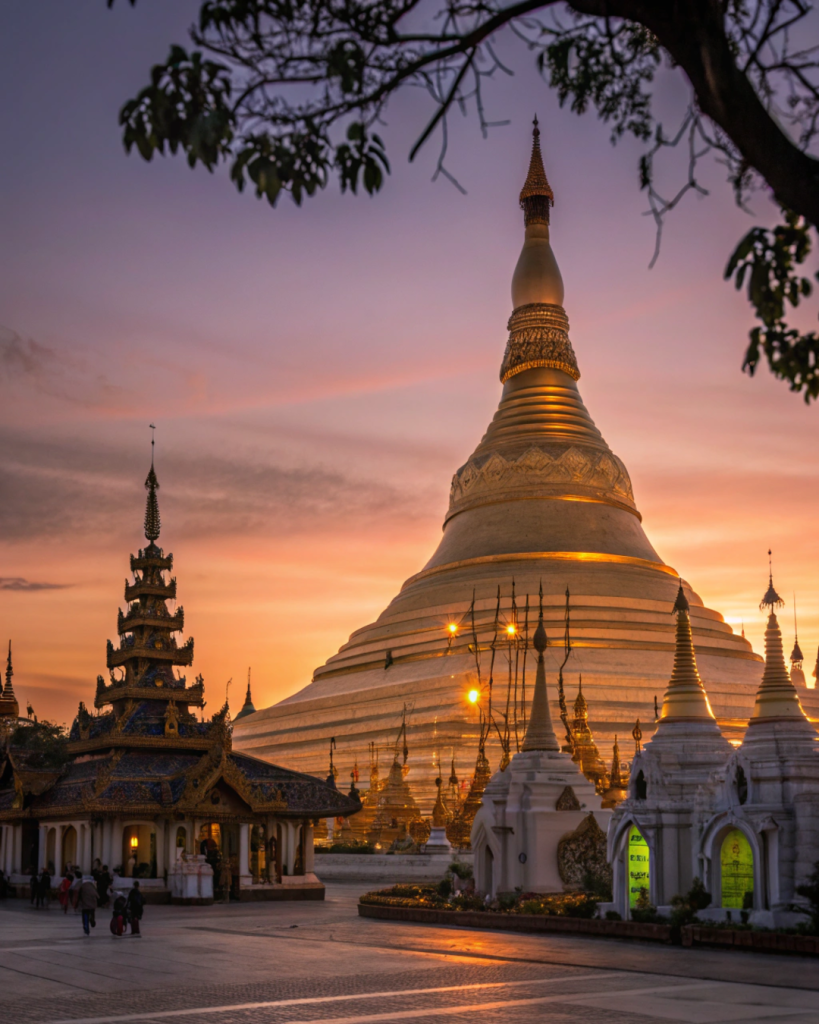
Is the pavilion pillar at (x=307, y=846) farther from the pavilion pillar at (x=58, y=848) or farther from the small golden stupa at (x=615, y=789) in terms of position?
the small golden stupa at (x=615, y=789)

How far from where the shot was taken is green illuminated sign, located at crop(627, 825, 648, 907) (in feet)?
70.7

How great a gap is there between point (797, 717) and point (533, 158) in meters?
46.9

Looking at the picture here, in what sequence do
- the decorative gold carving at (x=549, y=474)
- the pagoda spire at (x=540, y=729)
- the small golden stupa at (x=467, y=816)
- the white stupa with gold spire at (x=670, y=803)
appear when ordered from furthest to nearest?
the decorative gold carving at (x=549, y=474), the small golden stupa at (x=467, y=816), the pagoda spire at (x=540, y=729), the white stupa with gold spire at (x=670, y=803)

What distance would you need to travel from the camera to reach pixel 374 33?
6441mm

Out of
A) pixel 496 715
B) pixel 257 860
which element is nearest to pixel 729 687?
pixel 496 715

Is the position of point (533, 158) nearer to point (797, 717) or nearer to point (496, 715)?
point (496, 715)

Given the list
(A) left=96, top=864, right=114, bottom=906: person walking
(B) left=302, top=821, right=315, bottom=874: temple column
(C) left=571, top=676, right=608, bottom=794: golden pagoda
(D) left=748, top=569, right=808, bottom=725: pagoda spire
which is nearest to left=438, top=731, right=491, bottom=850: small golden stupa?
(C) left=571, top=676, right=608, bottom=794: golden pagoda

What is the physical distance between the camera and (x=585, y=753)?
123ft

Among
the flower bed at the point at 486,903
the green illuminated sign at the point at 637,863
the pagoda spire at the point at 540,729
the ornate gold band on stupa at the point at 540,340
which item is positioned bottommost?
the flower bed at the point at 486,903

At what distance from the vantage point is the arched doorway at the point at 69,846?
1284 inches

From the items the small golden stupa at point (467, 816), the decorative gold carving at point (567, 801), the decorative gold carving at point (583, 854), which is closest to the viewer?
the decorative gold carving at point (583, 854)

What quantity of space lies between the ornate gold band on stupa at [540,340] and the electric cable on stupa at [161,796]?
1130 inches

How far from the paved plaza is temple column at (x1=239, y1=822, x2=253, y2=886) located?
914cm

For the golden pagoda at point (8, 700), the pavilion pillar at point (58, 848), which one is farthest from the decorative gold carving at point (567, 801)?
the golden pagoda at point (8, 700)
